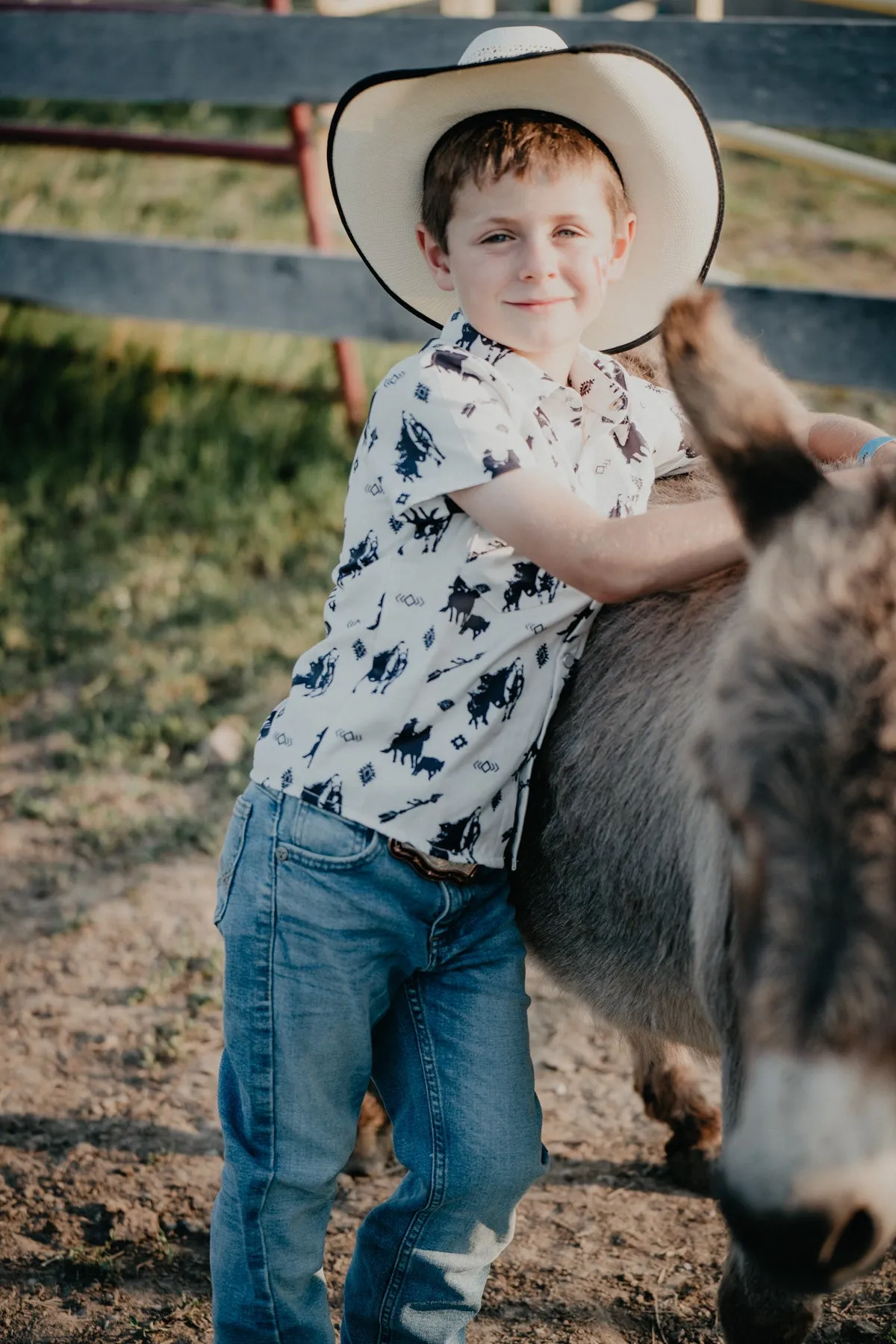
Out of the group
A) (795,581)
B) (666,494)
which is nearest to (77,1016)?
(666,494)

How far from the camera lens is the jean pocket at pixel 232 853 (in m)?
1.89

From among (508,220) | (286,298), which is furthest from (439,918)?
(286,298)

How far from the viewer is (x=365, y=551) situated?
185 cm

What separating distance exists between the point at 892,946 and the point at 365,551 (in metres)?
0.99

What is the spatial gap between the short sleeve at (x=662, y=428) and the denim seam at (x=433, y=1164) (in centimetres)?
92

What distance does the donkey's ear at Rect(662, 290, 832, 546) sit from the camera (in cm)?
135

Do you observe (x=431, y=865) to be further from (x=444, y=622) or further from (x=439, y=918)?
(x=444, y=622)

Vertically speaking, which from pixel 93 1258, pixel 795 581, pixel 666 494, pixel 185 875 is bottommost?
pixel 93 1258

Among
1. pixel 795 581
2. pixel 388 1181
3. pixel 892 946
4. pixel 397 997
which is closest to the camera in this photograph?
pixel 892 946

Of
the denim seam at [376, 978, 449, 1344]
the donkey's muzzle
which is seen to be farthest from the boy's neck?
the donkey's muzzle

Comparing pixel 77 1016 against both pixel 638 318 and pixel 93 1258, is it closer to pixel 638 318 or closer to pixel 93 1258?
pixel 93 1258

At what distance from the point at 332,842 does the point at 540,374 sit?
2.44 feet

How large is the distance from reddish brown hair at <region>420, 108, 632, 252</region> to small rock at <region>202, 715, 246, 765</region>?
2.08 meters

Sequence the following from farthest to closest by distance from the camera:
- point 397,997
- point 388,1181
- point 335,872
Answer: point 388,1181 → point 397,997 → point 335,872
